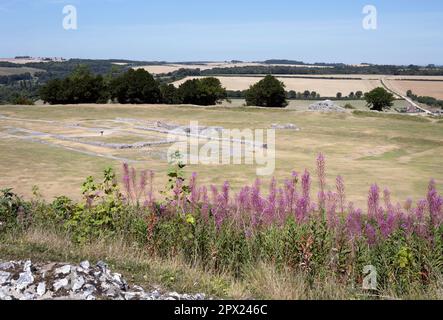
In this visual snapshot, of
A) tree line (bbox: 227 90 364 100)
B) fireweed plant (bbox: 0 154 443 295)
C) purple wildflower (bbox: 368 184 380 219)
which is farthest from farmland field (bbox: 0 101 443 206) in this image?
tree line (bbox: 227 90 364 100)

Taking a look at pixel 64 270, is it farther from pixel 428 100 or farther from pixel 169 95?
pixel 428 100

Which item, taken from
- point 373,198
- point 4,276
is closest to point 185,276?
point 4,276

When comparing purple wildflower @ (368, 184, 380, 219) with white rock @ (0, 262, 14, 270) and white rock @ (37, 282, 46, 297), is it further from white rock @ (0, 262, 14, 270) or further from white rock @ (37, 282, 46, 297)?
white rock @ (0, 262, 14, 270)

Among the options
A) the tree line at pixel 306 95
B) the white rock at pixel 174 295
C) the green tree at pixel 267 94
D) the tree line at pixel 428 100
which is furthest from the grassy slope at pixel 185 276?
the tree line at pixel 306 95

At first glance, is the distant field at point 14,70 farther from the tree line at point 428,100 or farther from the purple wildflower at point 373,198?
the purple wildflower at point 373,198

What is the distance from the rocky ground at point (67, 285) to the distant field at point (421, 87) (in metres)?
80.3

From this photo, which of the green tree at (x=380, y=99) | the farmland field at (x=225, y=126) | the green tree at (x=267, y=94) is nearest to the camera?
the farmland field at (x=225, y=126)

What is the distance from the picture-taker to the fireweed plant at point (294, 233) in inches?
188

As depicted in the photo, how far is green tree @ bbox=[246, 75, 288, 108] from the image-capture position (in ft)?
200

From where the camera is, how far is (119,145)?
27.2 meters

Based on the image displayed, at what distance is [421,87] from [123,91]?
5732 cm

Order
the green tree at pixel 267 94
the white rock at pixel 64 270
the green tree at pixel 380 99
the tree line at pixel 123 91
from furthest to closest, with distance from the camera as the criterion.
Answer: the green tree at pixel 267 94 < the tree line at pixel 123 91 < the green tree at pixel 380 99 < the white rock at pixel 64 270

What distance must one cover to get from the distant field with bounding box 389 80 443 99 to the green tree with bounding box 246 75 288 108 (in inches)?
1196
